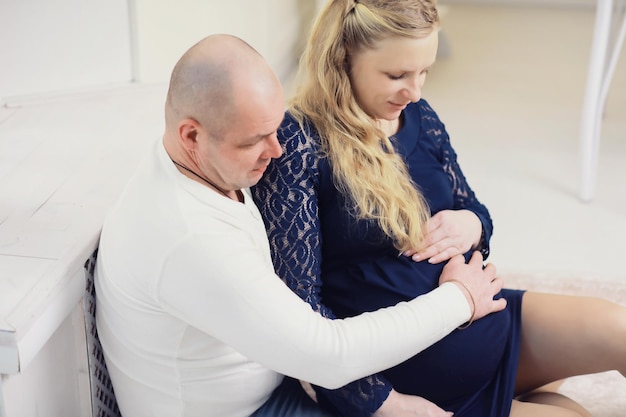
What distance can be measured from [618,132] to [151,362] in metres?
2.42

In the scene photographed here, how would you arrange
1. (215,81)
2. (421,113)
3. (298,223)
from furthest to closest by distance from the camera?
(421,113), (298,223), (215,81)

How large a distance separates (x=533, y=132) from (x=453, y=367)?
6.34ft

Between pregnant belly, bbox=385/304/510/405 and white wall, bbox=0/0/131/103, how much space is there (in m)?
1.07

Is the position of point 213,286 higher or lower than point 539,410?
higher

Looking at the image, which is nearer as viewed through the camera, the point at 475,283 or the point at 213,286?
the point at 213,286

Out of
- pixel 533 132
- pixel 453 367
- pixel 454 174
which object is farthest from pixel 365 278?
pixel 533 132

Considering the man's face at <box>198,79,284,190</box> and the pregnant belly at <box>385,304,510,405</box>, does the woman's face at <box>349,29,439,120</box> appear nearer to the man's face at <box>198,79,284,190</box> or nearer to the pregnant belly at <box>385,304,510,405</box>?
the man's face at <box>198,79,284,190</box>

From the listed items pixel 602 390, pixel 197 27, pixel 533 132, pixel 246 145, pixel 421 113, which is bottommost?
pixel 533 132

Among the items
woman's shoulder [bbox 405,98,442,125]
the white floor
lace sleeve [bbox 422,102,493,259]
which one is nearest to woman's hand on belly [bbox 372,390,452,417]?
lace sleeve [bbox 422,102,493,259]

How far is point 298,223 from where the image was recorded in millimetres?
1284

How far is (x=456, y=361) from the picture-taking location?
135 cm

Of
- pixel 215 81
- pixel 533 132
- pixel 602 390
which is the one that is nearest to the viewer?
pixel 215 81

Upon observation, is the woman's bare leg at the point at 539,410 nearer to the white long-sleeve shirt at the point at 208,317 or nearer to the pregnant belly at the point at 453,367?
the pregnant belly at the point at 453,367

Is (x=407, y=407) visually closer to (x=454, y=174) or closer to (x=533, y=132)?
(x=454, y=174)
